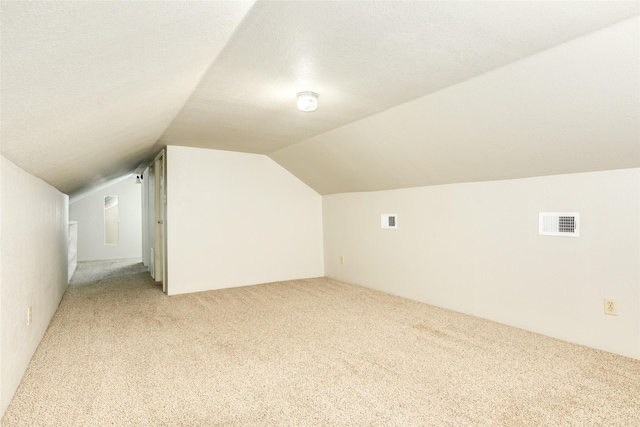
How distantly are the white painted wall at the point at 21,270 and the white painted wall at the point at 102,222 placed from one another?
5.47 m

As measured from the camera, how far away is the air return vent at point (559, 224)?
2.67m

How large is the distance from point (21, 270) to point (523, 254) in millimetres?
3610

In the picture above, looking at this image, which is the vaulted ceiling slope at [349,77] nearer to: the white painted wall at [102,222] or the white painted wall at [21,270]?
the white painted wall at [21,270]

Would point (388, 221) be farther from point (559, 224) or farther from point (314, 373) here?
point (314, 373)

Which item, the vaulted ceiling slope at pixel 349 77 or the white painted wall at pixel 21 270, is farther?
the white painted wall at pixel 21 270

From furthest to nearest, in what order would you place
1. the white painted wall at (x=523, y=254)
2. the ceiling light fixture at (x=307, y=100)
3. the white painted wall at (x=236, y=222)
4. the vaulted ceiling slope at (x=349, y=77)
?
the white painted wall at (x=236, y=222) → the ceiling light fixture at (x=307, y=100) → the white painted wall at (x=523, y=254) → the vaulted ceiling slope at (x=349, y=77)

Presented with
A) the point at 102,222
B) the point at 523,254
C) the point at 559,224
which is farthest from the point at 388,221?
the point at 102,222

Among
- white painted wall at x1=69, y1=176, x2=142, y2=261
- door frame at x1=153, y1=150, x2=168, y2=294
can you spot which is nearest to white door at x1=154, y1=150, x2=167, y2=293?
door frame at x1=153, y1=150, x2=168, y2=294

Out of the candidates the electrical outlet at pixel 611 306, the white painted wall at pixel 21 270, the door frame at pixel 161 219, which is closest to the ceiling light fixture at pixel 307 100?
the white painted wall at pixel 21 270

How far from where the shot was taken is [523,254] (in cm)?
300

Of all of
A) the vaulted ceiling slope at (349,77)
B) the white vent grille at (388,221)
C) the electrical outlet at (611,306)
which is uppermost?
the vaulted ceiling slope at (349,77)

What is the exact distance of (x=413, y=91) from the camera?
8.36 feet

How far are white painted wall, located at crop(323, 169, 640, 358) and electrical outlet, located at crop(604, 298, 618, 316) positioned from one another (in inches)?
1.1

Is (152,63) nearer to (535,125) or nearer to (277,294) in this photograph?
(535,125)
